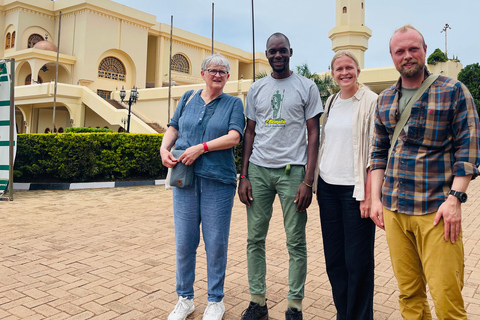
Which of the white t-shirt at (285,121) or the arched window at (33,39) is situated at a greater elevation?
the arched window at (33,39)

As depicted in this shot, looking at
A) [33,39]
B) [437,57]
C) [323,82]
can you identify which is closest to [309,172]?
[323,82]

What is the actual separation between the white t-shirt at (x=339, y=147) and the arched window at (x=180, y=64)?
33008mm

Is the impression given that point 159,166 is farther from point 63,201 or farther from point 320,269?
point 320,269

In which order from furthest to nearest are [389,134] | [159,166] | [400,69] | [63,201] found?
1. [159,166]
2. [63,201]
3. [389,134]
4. [400,69]

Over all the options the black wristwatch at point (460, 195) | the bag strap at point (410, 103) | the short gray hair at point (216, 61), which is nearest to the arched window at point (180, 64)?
the short gray hair at point (216, 61)

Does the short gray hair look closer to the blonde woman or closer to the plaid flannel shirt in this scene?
the blonde woman

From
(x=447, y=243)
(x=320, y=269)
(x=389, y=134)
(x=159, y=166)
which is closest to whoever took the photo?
(x=447, y=243)

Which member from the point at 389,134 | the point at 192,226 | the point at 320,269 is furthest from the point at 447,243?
the point at 320,269

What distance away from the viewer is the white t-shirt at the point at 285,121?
271 cm

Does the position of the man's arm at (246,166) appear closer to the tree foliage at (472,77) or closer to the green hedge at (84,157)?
the green hedge at (84,157)

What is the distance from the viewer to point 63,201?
7.68 metres

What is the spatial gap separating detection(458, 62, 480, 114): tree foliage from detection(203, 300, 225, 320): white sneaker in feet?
62.1

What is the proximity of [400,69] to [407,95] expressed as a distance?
15 centimetres

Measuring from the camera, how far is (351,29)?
76.8 feet
